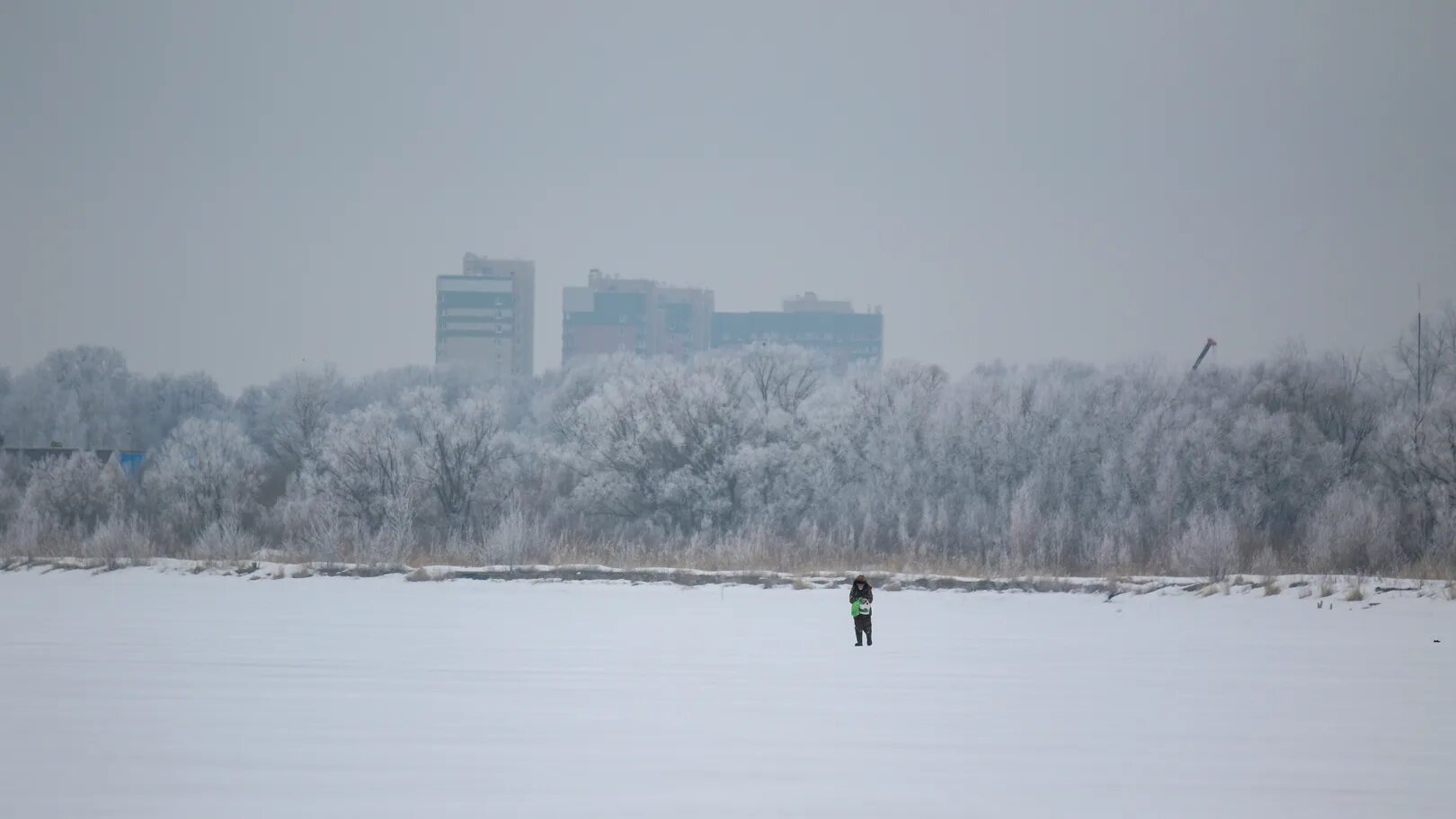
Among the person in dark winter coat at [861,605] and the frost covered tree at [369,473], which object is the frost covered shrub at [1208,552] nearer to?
the person in dark winter coat at [861,605]

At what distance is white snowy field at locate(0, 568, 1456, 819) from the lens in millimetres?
11055

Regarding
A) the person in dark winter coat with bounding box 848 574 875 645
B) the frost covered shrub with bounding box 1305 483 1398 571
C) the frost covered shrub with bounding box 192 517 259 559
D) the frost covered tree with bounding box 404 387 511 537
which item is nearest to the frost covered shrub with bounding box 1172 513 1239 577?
the frost covered shrub with bounding box 1305 483 1398 571

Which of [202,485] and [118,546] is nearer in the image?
[118,546]

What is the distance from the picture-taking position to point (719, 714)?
14820 millimetres

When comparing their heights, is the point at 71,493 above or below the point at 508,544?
above

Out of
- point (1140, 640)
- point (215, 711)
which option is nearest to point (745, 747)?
point (215, 711)

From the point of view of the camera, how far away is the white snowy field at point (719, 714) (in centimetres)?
1105

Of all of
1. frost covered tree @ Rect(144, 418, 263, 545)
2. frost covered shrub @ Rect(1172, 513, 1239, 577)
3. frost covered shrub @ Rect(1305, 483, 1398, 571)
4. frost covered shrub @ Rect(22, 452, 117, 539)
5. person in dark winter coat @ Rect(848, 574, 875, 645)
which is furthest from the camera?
frost covered shrub @ Rect(22, 452, 117, 539)

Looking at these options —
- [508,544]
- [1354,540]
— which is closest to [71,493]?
[508,544]

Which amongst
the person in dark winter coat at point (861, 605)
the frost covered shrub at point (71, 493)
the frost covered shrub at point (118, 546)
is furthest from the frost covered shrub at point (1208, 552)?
the frost covered shrub at point (71, 493)

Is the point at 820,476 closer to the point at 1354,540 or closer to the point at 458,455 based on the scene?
the point at 458,455

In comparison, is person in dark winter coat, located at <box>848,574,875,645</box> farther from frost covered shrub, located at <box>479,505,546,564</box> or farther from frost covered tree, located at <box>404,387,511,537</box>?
frost covered tree, located at <box>404,387,511,537</box>

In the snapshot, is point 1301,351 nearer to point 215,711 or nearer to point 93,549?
point 93,549

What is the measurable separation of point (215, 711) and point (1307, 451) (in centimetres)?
3911
